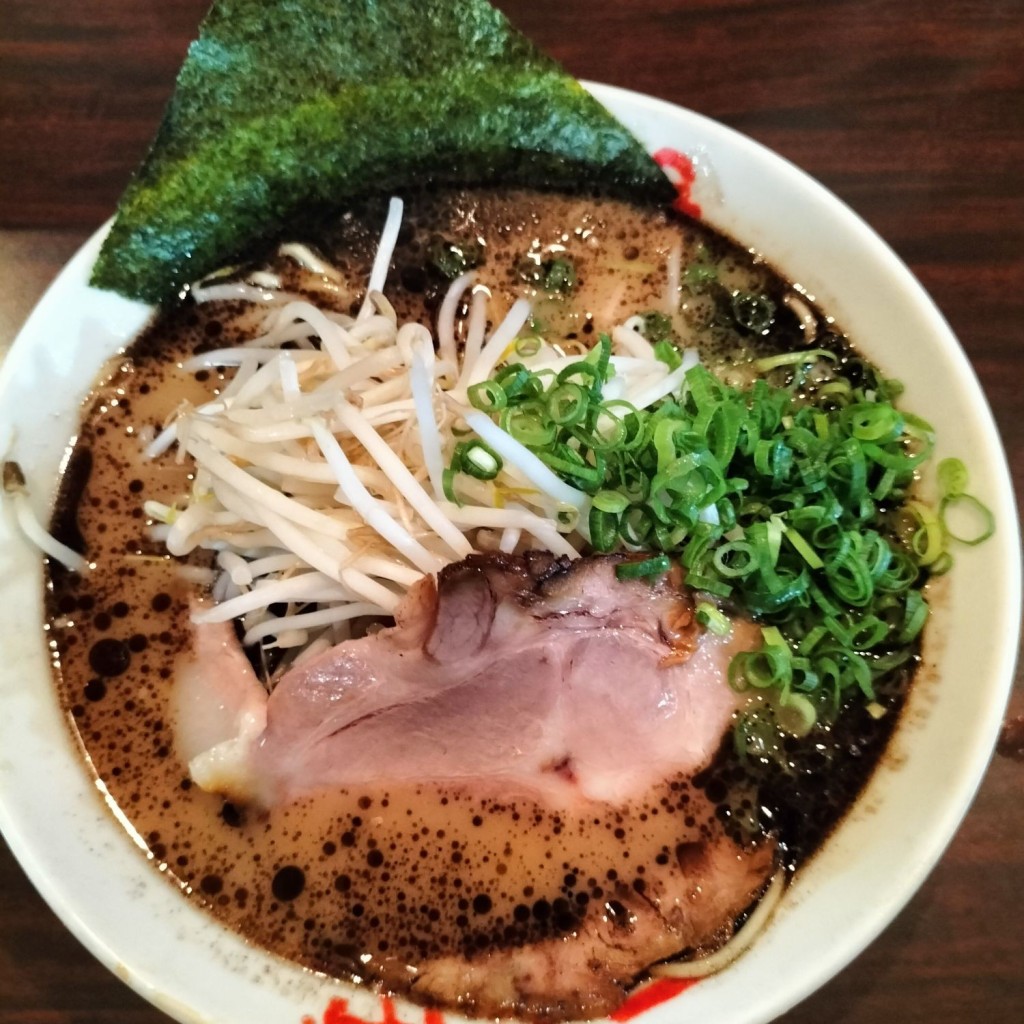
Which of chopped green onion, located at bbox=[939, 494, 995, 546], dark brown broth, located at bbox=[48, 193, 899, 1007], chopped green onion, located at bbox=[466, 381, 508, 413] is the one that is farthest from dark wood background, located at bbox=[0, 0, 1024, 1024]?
chopped green onion, located at bbox=[466, 381, 508, 413]

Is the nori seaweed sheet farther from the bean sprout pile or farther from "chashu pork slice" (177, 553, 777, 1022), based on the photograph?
"chashu pork slice" (177, 553, 777, 1022)

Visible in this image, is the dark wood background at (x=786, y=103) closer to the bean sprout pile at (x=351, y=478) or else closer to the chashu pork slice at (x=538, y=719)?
the bean sprout pile at (x=351, y=478)

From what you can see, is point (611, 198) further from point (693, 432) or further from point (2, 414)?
point (2, 414)

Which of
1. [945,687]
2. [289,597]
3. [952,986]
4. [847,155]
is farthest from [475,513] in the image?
[847,155]

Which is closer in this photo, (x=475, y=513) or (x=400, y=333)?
(x=475, y=513)

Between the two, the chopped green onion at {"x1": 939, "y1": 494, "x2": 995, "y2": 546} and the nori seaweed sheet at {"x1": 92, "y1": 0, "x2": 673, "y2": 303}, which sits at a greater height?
the nori seaweed sheet at {"x1": 92, "y1": 0, "x2": 673, "y2": 303}

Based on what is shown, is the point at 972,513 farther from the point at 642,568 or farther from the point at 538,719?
the point at 538,719
